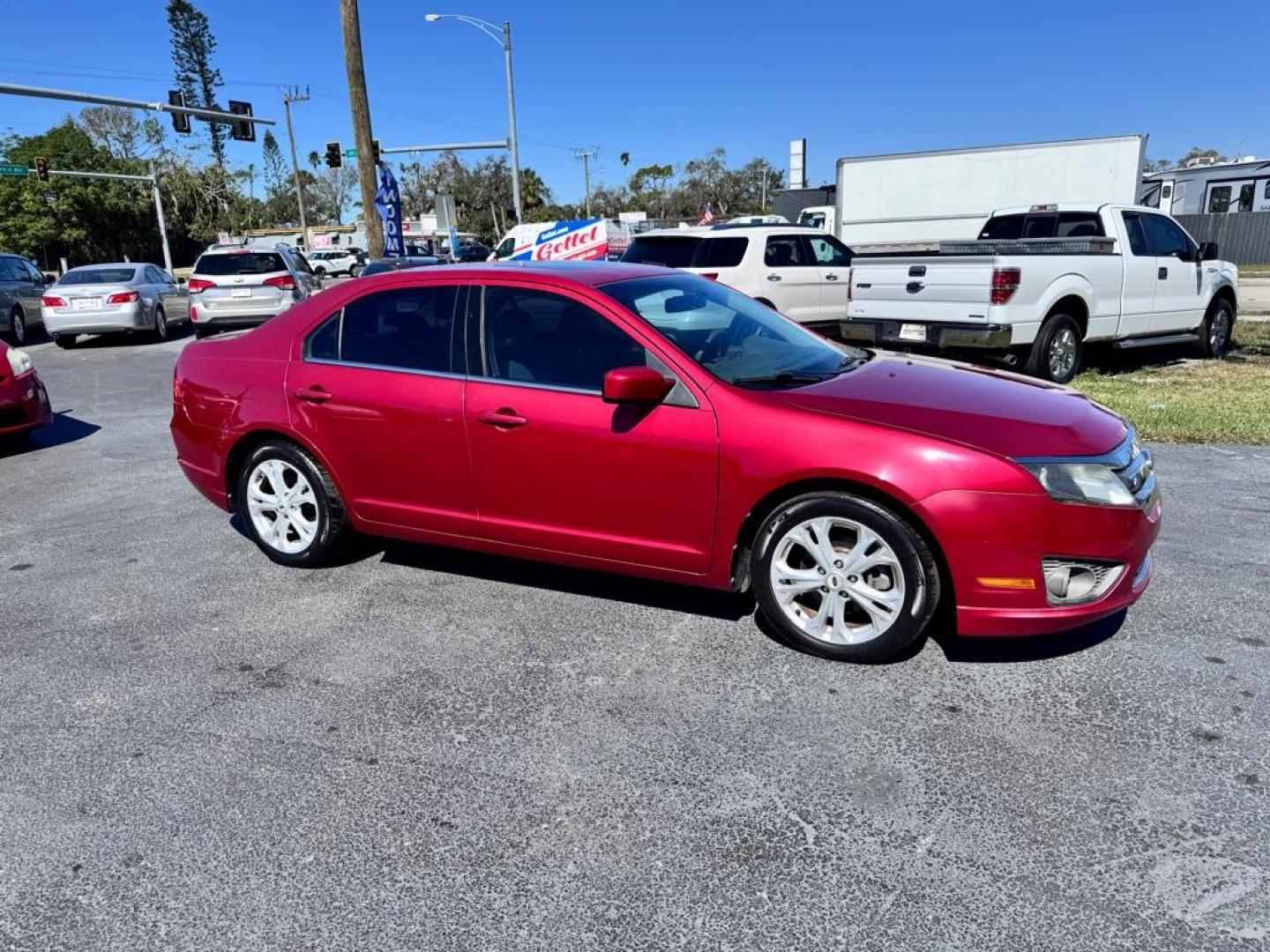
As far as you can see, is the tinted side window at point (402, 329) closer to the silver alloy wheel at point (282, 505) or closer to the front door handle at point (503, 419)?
the front door handle at point (503, 419)

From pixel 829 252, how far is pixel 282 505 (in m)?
9.87

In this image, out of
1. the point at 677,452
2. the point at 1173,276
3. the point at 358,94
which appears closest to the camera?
the point at 677,452

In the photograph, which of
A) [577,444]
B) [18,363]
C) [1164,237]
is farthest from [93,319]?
[1164,237]

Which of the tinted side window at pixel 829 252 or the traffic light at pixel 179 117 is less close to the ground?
the traffic light at pixel 179 117

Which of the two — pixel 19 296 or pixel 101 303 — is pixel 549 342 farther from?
pixel 19 296

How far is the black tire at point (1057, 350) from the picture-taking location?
30.7 feet

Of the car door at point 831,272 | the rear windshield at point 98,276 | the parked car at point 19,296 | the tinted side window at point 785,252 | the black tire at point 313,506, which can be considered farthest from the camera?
the parked car at point 19,296

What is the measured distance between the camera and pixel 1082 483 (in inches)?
136

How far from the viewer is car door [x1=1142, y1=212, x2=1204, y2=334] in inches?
419

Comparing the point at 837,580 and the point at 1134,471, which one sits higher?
the point at 1134,471

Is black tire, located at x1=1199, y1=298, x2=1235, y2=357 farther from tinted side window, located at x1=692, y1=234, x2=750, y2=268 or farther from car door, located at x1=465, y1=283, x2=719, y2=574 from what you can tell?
car door, located at x1=465, y1=283, x2=719, y2=574

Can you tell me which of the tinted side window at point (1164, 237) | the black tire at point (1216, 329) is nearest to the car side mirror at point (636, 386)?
the tinted side window at point (1164, 237)

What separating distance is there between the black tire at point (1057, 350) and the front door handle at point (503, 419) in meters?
6.99

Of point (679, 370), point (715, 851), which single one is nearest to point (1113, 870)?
point (715, 851)
